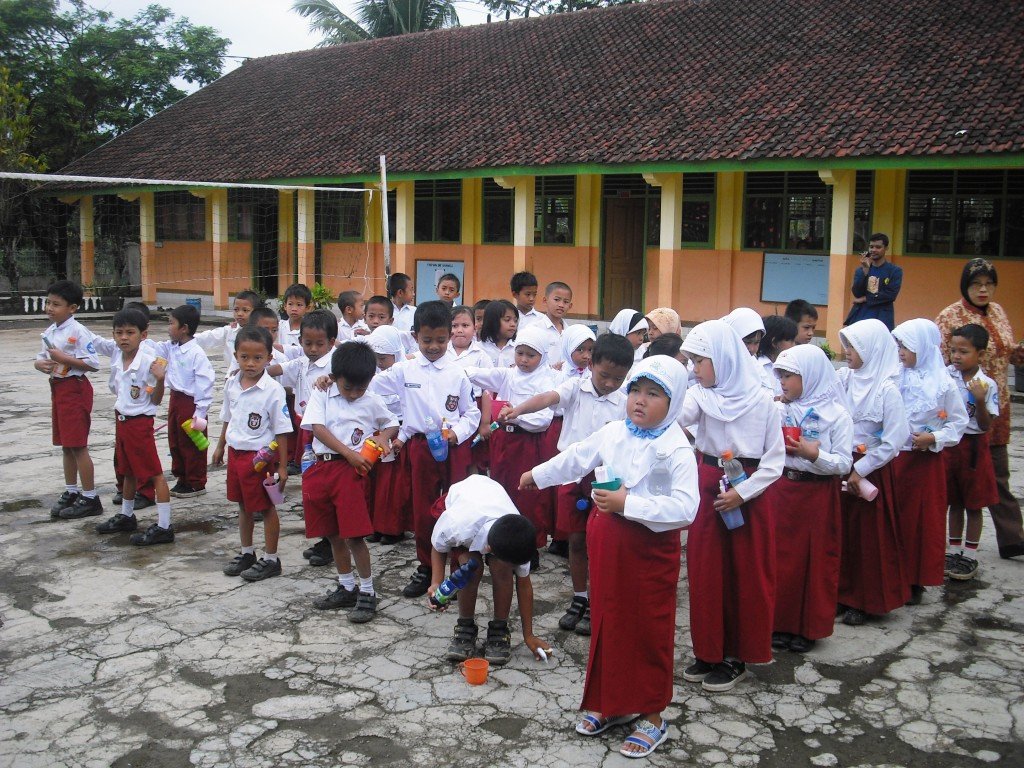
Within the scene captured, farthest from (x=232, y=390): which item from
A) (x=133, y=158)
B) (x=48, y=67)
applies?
(x=48, y=67)

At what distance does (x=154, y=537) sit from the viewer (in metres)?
5.72

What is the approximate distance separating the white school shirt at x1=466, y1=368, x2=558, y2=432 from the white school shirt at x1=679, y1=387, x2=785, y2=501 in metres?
1.22

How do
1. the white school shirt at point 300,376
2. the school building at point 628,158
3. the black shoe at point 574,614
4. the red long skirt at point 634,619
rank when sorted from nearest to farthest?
the red long skirt at point 634,619 → the black shoe at point 574,614 → the white school shirt at point 300,376 → the school building at point 628,158

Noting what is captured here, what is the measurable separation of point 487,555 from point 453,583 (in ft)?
0.75

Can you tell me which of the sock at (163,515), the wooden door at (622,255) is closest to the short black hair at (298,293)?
the sock at (163,515)

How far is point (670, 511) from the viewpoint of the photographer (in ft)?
11.1

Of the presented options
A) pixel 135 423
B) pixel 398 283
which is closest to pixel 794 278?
pixel 398 283

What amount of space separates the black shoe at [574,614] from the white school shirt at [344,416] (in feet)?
4.20

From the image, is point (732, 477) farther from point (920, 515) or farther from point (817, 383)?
point (920, 515)

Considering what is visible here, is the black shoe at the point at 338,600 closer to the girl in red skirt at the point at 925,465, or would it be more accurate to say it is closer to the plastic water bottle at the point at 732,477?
the plastic water bottle at the point at 732,477

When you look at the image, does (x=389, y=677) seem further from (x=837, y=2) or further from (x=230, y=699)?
(x=837, y=2)

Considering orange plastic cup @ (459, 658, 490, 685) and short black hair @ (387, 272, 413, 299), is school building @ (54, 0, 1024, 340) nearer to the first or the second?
Result: short black hair @ (387, 272, 413, 299)

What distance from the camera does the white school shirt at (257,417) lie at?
5.21 meters

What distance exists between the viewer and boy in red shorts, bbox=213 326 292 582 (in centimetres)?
518
